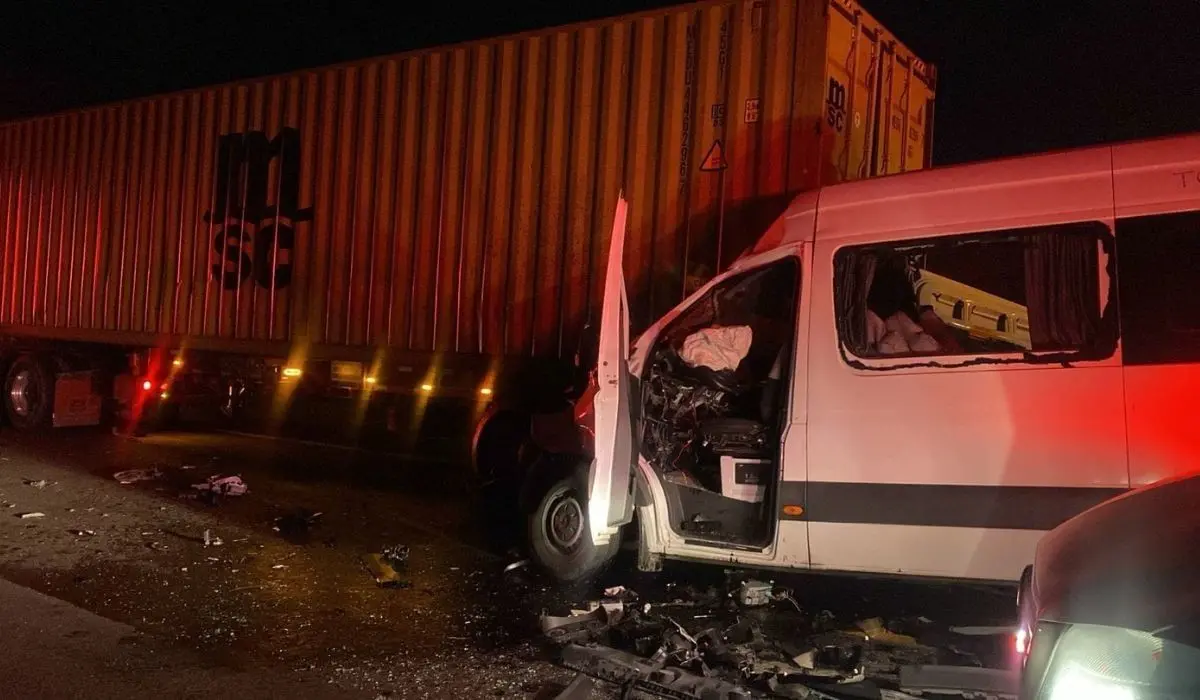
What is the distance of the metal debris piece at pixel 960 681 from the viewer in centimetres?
359

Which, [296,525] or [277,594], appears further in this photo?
[296,525]

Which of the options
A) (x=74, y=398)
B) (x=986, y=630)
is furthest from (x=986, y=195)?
(x=74, y=398)

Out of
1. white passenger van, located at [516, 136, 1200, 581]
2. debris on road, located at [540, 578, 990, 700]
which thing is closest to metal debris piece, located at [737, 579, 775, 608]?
debris on road, located at [540, 578, 990, 700]

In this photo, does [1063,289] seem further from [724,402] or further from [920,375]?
[724,402]

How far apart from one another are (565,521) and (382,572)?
1274 millimetres

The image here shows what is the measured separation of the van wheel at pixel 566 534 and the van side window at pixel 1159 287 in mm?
2949

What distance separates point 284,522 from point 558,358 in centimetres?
246

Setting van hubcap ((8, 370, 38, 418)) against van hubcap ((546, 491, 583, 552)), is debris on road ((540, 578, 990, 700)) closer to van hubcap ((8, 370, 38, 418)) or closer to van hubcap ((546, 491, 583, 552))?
van hubcap ((546, 491, 583, 552))

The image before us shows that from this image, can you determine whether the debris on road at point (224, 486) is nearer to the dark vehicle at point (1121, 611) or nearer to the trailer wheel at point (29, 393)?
the trailer wheel at point (29, 393)

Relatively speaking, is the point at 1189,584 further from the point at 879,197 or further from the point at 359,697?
the point at 359,697

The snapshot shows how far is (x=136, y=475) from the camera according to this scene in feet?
27.6

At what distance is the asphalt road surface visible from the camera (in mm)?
4125

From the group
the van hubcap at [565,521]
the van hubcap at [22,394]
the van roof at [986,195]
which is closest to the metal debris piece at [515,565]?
the van hubcap at [565,521]

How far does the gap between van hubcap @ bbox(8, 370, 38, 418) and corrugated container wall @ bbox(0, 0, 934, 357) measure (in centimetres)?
164
